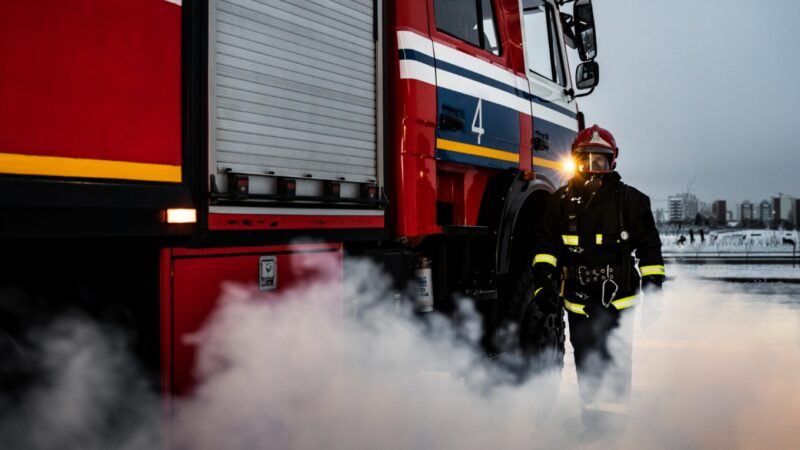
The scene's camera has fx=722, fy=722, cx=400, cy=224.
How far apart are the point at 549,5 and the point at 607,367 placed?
2.82 meters

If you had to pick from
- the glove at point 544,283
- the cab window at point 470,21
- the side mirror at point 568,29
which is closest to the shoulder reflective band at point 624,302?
the glove at point 544,283

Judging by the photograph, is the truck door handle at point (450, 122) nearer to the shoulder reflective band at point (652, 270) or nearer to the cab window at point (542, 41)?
the cab window at point (542, 41)

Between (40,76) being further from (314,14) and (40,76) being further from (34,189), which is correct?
(314,14)

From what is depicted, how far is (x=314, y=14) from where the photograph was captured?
131 inches

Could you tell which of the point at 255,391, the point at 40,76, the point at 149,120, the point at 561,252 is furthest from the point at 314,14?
the point at 561,252

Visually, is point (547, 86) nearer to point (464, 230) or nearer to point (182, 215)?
point (464, 230)

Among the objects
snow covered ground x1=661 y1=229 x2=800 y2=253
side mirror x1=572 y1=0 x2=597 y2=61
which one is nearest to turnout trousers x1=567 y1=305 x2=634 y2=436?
side mirror x1=572 y1=0 x2=597 y2=61

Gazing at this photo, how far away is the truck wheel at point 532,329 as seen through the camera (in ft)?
16.4

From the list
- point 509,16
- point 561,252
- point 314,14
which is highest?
point 509,16

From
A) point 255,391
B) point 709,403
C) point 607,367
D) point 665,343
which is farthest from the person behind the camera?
point 665,343

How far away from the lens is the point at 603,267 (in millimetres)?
4215

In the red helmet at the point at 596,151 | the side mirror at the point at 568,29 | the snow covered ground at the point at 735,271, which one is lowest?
the snow covered ground at the point at 735,271

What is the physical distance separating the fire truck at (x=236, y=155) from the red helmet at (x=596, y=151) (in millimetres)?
594

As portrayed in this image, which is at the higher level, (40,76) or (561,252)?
(40,76)
